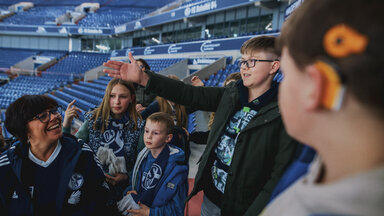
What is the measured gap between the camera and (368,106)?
369 mm

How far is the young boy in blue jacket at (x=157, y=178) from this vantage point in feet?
5.44

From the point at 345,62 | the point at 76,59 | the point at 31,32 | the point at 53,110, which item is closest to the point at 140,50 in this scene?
the point at 76,59

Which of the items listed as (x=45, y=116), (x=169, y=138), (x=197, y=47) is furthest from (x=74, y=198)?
(x=197, y=47)

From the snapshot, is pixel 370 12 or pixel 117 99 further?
pixel 117 99

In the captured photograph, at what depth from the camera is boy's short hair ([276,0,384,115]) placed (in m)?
0.35

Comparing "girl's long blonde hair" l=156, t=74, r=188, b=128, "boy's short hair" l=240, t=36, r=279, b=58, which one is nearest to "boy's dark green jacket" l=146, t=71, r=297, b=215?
"boy's short hair" l=240, t=36, r=279, b=58

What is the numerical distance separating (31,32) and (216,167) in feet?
81.0

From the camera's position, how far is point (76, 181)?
137 cm

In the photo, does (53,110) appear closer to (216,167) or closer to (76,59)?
(216,167)

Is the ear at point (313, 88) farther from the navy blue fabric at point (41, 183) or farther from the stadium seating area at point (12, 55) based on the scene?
the stadium seating area at point (12, 55)

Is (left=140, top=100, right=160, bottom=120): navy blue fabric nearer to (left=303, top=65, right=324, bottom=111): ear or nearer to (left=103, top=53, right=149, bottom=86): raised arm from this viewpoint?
(left=103, top=53, right=149, bottom=86): raised arm

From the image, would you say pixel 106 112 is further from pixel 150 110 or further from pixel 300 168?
pixel 300 168

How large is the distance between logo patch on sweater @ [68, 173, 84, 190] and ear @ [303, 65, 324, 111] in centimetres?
134

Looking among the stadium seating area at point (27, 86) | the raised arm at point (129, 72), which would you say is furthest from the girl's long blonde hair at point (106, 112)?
the stadium seating area at point (27, 86)
